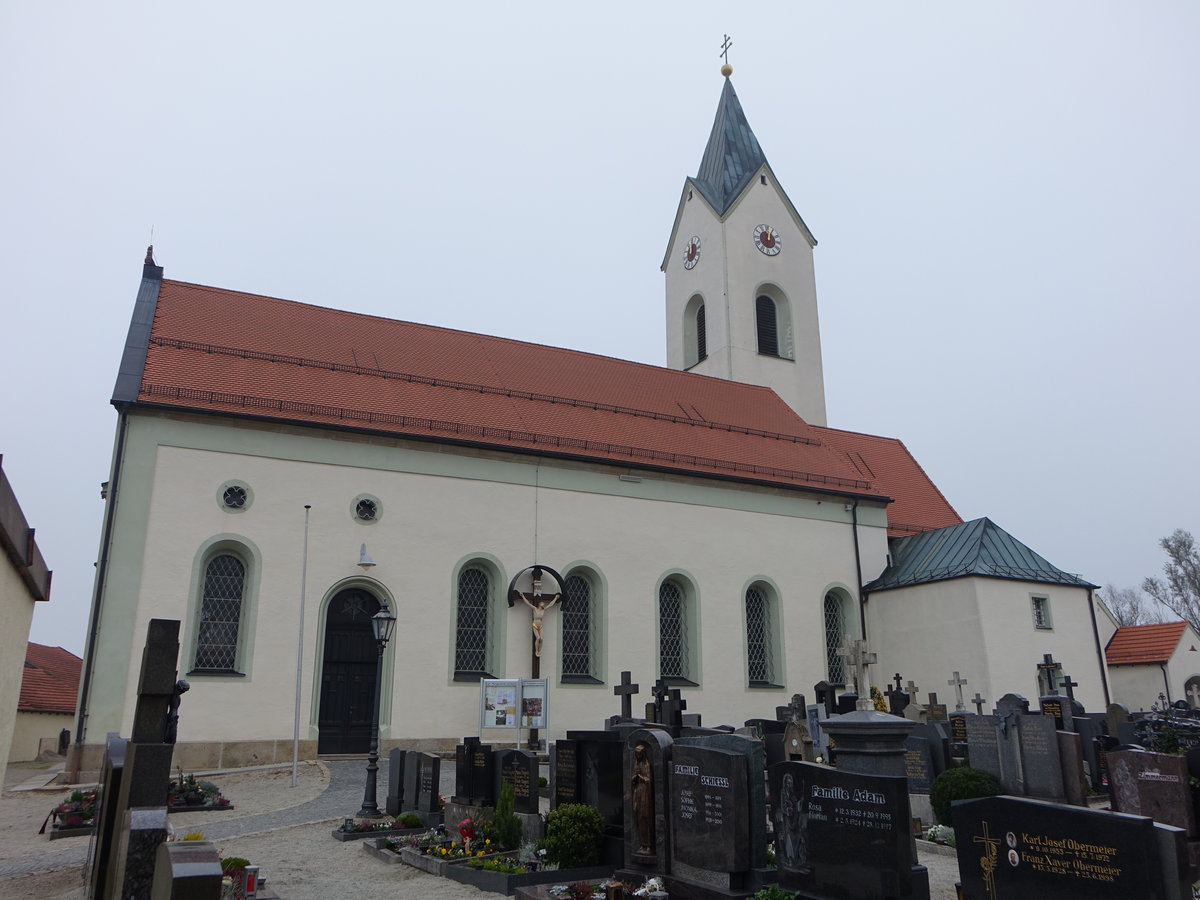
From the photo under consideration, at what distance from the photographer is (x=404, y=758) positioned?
1281cm

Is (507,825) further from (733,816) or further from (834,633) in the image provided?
(834,633)

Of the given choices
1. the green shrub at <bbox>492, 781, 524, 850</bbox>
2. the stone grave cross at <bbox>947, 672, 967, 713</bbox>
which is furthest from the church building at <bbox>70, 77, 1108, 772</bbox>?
the green shrub at <bbox>492, 781, 524, 850</bbox>

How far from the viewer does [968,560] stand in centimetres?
2261

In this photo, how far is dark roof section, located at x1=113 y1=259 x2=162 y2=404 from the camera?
55.6 feet

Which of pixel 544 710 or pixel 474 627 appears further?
pixel 474 627

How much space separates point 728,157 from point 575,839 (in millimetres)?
26907

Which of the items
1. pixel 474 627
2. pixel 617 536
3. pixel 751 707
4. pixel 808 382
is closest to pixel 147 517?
pixel 474 627

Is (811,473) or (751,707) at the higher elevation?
(811,473)

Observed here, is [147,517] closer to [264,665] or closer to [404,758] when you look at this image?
[264,665]

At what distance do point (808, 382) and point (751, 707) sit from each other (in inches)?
479

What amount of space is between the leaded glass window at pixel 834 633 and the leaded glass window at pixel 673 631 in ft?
13.2

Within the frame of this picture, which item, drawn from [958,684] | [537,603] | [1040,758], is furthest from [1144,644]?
[537,603]

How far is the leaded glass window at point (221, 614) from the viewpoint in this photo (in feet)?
54.6

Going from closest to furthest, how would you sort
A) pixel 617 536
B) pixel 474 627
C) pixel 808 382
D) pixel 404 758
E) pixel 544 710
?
pixel 404 758 < pixel 544 710 < pixel 474 627 < pixel 617 536 < pixel 808 382
